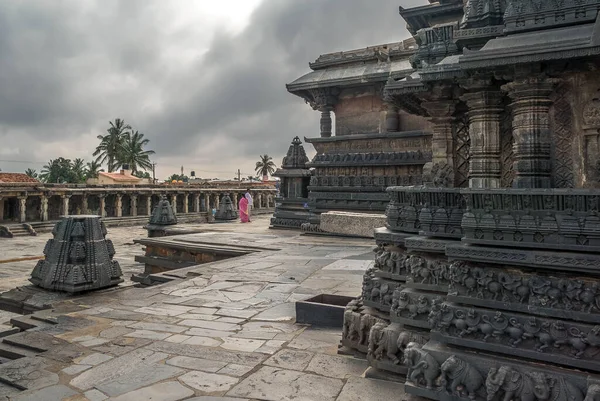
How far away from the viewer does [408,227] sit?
3957 millimetres

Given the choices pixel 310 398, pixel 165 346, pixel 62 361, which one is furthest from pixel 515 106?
pixel 62 361

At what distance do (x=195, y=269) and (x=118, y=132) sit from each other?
162 feet

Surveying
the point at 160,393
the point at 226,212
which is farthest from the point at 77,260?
the point at 226,212

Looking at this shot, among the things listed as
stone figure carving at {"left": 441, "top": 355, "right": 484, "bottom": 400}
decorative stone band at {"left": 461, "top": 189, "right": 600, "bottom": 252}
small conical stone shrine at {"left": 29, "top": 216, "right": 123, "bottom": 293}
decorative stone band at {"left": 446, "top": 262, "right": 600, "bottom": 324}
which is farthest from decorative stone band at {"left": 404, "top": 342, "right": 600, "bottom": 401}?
small conical stone shrine at {"left": 29, "top": 216, "right": 123, "bottom": 293}

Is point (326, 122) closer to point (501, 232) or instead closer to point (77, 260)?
point (77, 260)

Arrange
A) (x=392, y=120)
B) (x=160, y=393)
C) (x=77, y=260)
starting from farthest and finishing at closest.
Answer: (x=392, y=120)
(x=77, y=260)
(x=160, y=393)

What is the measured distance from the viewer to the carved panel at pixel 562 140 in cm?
321

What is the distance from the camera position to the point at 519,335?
2.62 meters

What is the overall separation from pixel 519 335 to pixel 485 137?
1.72 metres

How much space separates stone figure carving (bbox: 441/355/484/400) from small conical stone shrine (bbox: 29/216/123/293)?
5568mm

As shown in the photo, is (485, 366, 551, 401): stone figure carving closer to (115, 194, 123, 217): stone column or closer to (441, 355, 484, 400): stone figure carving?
(441, 355, 484, 400): stone figure carving

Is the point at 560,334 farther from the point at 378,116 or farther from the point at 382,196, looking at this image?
the point at 378,116

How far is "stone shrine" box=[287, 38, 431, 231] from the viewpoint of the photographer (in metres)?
13.9

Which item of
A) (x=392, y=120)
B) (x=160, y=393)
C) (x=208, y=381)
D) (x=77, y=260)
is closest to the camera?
(x=160, y=393)
